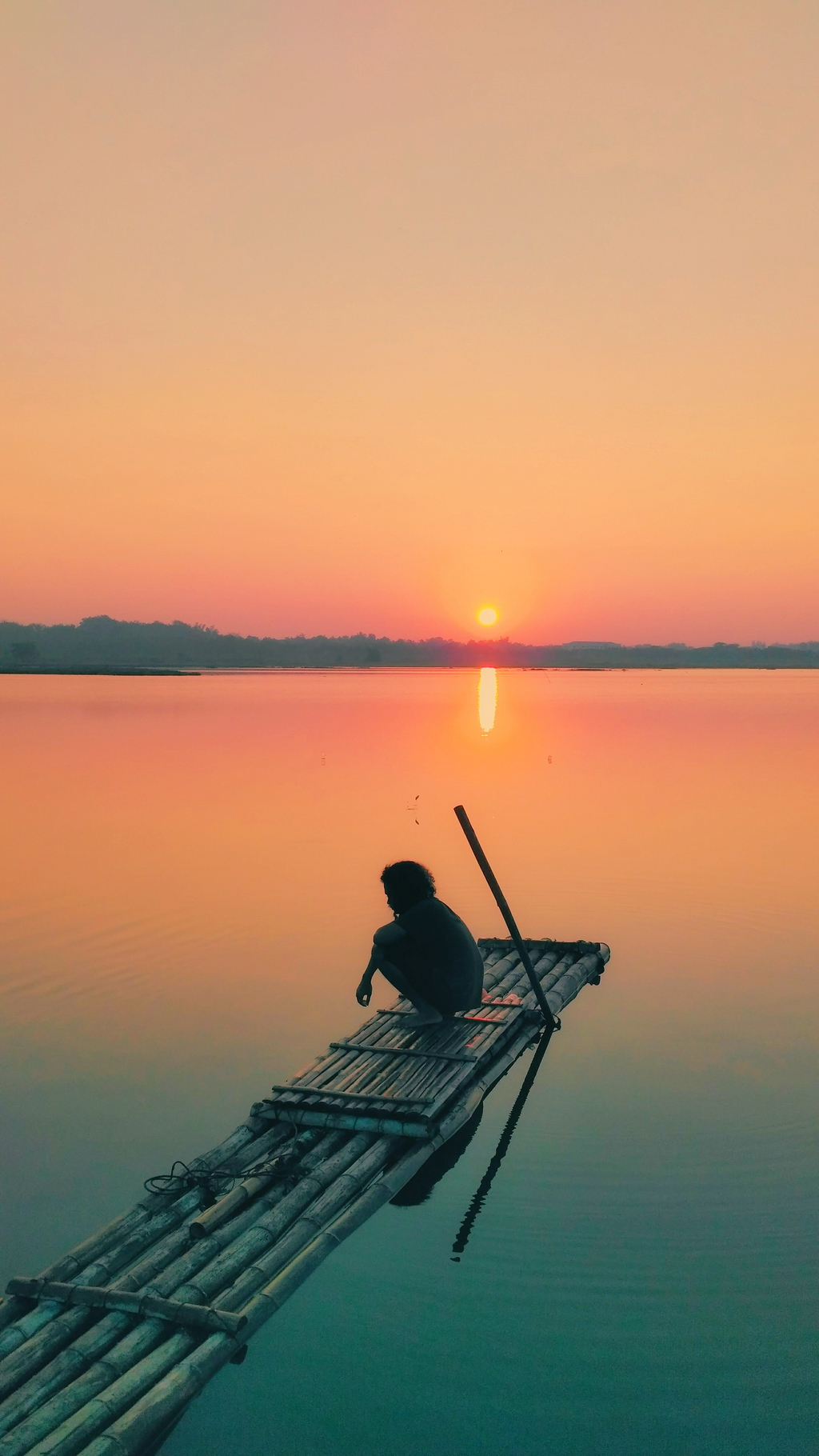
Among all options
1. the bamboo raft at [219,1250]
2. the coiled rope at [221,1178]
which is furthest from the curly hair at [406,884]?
the coiled rope at [221,1178]

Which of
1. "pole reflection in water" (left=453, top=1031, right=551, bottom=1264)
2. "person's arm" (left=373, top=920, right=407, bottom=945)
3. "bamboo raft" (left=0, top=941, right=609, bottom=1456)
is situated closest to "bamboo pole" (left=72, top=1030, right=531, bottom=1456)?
"bamboo raft" (left=0, top=941, right=609, bottom=1456)

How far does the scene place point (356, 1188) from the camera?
6.88 m

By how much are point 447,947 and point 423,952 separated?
25cm

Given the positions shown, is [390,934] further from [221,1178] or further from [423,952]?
[221,1178]

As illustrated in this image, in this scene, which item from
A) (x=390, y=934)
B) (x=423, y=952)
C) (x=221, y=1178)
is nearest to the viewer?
(x=221, y=1178)

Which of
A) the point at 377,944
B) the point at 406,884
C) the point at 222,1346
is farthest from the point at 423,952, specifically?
the point at 222,1346

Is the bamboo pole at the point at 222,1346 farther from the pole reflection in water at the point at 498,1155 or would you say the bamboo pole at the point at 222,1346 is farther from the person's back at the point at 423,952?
the person's back at the point at 423,952

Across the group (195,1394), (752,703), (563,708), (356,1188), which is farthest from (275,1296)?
(752,703)

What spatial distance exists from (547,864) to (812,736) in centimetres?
3362

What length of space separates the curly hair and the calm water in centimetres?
220

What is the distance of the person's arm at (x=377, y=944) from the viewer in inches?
369

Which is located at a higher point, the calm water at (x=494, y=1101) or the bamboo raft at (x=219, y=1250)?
the bamboo raft at (x=219, y=1250)

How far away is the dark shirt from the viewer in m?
9.42

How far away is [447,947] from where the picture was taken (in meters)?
9.66
